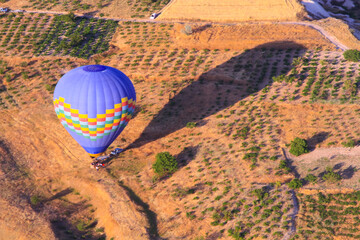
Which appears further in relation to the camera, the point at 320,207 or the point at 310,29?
the point at 310,29

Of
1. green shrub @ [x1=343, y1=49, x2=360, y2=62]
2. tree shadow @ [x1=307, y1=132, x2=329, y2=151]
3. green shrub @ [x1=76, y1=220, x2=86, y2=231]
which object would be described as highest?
green shrub @ [x1=343, y1=49, x2=360, y2=62]

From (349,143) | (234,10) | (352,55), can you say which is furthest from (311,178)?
(234,10)

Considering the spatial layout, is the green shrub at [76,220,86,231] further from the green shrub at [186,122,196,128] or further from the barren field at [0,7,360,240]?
the green shrub at [186,122,196,128]

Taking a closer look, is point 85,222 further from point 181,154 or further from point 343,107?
point 343,107

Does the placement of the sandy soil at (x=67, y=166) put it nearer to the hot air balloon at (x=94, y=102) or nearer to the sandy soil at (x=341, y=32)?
the hot air balloon at (x=94, y=102)

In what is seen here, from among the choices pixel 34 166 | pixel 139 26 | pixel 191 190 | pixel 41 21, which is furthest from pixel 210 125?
pixel 41 21

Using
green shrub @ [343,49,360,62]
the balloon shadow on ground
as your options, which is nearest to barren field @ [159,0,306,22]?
the balloon shadow on ground
